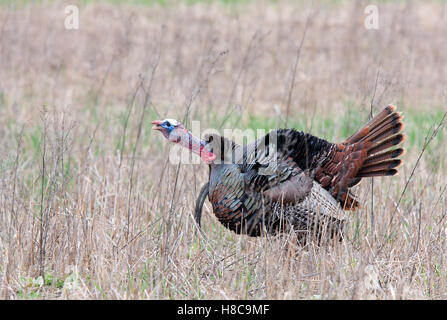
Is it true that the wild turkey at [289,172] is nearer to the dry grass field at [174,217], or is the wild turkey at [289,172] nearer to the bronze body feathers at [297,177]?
the bronze body feathers at [297,177]

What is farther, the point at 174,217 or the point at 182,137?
the point at 174,217

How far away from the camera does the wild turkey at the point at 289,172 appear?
177 inches

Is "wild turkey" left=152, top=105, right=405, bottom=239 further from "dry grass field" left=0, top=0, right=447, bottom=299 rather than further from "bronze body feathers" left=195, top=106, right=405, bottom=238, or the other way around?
"dry grass field" left=0, top=0, right=447, bottom=299

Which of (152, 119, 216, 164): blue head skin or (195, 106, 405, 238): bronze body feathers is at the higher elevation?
(152, 119, 216, 164): blue head skin

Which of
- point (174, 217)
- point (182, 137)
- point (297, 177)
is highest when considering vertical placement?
point (182, 137)

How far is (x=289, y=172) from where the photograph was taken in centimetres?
457

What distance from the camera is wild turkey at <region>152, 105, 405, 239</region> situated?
4484 millimetres

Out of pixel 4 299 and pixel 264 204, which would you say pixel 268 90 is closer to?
pixel 264 204

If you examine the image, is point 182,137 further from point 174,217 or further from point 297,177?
point 297,177

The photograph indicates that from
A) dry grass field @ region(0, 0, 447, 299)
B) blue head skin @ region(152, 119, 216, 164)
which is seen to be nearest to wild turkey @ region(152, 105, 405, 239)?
blue head skin @ region(152, 119, 216, 164)

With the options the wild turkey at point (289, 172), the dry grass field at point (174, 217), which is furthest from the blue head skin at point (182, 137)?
the dry grass field at point (174, 217)

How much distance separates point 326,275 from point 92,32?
27.1 feet

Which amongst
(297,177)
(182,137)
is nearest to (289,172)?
(297,177)
